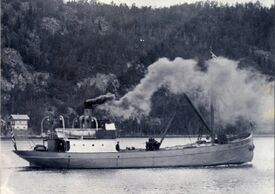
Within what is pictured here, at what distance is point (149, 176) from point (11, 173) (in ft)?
51.2

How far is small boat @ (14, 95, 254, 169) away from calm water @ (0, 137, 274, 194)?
167 centimetres

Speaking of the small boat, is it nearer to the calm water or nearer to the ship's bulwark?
the ship's bulwark

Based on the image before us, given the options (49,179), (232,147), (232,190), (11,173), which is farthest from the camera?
(232,147)

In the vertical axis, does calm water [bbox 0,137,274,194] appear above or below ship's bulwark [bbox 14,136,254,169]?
below

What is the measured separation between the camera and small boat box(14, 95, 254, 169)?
75438mm

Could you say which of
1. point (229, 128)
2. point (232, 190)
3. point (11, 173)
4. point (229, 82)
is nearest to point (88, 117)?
point (11, 173)

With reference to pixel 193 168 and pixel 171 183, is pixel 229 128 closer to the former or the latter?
pixel 193 168

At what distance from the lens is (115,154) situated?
2972 inches

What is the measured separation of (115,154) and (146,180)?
1175 cm

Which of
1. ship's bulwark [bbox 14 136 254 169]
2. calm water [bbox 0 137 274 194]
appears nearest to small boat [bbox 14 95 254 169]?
ship's bulwark [bbox 14 136 254 169]

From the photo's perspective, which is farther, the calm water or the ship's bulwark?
the ship's bulwark

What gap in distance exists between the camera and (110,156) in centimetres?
7562

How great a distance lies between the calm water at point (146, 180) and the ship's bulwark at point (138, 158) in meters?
1.60

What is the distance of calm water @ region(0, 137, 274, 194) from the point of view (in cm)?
5697
